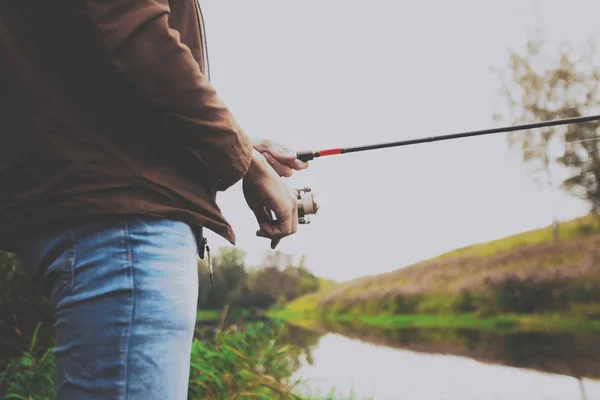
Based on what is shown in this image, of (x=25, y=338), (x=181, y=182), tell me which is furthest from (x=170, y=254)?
(x=25, y=338)

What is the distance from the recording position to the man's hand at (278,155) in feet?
3.09

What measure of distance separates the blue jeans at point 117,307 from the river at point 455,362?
277 cm

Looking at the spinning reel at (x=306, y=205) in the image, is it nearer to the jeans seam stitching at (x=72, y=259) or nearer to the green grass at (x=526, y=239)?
the jeans seam stitching at (x=72, y=259)

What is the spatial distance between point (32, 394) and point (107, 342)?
2.30 m

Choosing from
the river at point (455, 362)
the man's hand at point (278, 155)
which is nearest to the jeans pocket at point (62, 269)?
the man's hand at point (278, 155)

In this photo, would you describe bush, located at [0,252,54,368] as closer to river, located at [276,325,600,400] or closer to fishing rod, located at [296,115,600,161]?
river, located at [276,325,600,400]

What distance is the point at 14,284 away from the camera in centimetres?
310

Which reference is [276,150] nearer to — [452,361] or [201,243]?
[201,243]

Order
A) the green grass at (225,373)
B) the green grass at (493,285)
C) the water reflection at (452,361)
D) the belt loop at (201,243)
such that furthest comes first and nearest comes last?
the green grass at (493,285), the water reflection at (452,361), the green grass at (225,373), the belt loop at (201,243)

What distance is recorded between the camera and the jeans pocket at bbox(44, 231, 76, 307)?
49 cm

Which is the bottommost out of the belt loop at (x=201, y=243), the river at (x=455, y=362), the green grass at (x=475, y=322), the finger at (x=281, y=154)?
the river at (x=455, y=362)

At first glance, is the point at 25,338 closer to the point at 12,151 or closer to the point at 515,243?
the point at 12,151

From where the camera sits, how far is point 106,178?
1.61 ft

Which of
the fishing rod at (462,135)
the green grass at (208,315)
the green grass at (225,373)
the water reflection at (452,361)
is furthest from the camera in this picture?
the water reflection at (452,361)
